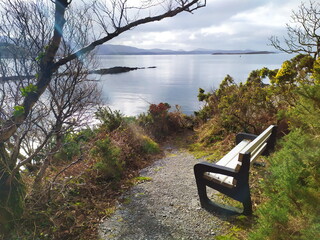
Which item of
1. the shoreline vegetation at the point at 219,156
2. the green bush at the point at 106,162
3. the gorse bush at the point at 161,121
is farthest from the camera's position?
the gorse bush at the point at 161,121

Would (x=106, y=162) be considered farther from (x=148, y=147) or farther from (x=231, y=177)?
(x=231, y=177)

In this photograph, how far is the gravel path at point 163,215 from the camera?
9.32ft

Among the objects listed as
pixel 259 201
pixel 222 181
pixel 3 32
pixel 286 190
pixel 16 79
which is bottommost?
pixel 259 201

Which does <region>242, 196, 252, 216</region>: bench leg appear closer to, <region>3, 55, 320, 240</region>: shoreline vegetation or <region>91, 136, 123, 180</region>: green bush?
<region>3, 55, 320, 240</region>: shoreline vegetation

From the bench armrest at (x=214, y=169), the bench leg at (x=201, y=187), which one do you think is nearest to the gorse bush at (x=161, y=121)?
the bench leg at (x=201, y=187)

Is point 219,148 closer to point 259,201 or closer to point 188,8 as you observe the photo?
point 259,201

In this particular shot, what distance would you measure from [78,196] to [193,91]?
57.5 ft

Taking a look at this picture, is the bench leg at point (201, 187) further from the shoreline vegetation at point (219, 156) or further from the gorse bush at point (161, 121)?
the gorse bush at point (161, 121)

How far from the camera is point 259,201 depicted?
10.3ft

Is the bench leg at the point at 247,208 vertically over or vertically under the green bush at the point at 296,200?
under

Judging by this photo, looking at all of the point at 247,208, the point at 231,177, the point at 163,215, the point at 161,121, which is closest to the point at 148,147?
Answer: the point at 161,121

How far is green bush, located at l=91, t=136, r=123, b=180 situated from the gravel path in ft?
2.01

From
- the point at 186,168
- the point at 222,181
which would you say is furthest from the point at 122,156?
the point at 222,181

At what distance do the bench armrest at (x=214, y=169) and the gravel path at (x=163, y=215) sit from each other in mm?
664
